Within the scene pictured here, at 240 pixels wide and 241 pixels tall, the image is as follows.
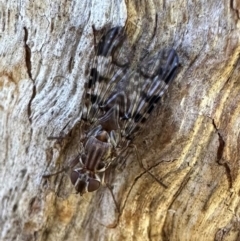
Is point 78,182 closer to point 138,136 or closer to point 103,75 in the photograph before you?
point 138,136

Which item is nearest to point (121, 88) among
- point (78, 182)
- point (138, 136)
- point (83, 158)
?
point (138, 136)

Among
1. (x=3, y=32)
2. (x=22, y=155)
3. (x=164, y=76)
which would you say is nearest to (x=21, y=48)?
(x=3, y=32)

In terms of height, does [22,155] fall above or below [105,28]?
below

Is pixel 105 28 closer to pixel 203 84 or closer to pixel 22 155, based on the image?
pixel 203 84

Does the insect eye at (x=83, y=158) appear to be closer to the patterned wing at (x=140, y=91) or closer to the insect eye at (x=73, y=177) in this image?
the insect eye at (x=73, y=177)

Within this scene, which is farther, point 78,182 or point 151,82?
point 151,82

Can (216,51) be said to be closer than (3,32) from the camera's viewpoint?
Yes
